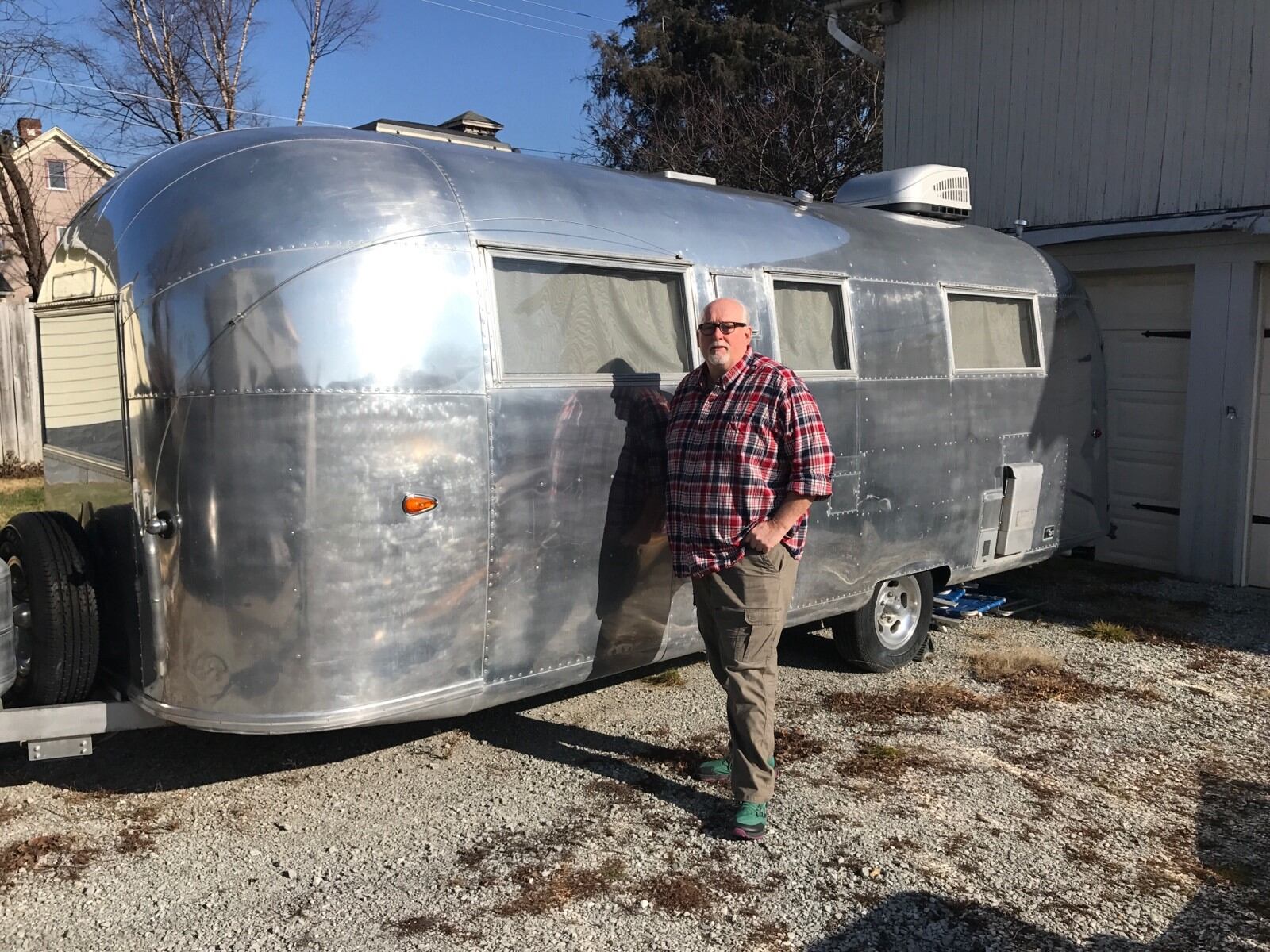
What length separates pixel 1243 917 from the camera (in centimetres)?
372

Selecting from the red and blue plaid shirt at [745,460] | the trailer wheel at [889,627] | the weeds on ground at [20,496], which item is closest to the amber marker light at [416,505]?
the red and blue plaid shirt at [745,460]

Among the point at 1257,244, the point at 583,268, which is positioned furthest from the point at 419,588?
the point at 1257,244

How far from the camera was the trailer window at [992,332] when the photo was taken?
21.2 feet

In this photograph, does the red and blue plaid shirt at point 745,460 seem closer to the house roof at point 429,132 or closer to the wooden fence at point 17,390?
the house roof at point 429,132

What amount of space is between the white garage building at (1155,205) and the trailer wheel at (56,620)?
795 centimetres

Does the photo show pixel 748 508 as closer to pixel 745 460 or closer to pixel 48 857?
pixel 745 460

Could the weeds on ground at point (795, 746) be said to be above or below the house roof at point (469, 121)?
below

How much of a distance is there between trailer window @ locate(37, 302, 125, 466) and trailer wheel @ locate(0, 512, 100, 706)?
404 mm

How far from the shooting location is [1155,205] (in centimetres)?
875

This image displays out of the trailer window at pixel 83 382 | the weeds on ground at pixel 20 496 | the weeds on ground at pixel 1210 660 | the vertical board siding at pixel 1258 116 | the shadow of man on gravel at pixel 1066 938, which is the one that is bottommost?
the shadow of man on gravel at pixel 1066 938

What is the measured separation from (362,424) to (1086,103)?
7798 mm

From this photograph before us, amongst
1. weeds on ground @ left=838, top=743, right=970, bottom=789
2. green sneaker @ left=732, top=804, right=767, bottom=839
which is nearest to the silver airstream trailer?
weeds on ground @ left=838, top=743, right=970, bottom=789

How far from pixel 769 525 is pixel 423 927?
1879 millimetres

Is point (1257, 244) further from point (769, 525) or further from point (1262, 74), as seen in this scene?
point (769, 525)
